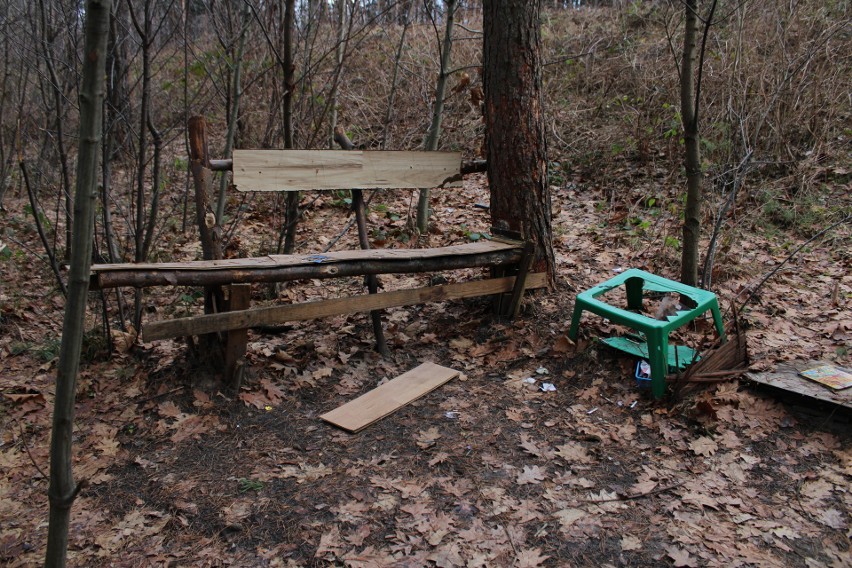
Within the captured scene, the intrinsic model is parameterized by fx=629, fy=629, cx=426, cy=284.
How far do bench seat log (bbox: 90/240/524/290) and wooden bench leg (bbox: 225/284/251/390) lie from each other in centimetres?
8

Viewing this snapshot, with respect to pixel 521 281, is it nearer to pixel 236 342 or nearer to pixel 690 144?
pixel 690 144

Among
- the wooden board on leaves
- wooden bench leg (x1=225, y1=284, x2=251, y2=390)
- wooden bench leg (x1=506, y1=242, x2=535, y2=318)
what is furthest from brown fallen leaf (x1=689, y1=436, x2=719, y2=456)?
wooden bench leg (x1=225, y1=284, x2=251, y2=390)

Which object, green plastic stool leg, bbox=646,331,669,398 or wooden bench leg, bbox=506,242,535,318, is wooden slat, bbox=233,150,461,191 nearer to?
wooden bench leg, bbox=506,242,535,318

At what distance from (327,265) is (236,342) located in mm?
704

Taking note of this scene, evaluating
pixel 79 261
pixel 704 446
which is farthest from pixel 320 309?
pixel 79 261

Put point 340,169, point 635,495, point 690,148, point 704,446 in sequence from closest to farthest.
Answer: point 635,495, point 704,446, point 690,148, point 340,169

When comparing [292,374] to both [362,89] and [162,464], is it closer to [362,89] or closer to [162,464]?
[162,464]

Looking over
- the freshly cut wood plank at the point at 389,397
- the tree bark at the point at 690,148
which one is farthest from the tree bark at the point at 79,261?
the tree bark at the point at 690,148

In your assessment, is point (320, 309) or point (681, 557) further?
point (320, 309)

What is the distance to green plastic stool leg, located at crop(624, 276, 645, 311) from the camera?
4172 mm

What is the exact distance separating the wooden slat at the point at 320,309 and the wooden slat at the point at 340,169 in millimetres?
973

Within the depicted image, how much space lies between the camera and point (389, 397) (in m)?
3.86

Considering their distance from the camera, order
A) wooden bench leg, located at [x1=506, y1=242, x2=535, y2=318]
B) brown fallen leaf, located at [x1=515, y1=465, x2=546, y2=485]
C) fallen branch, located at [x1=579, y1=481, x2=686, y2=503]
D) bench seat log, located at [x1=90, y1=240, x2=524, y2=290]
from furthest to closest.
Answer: wooden bench leg, located at [x1=506, y1=242, x2=535, y2=318], bench seat log, located at [x1=90, y1=240, x2=524, y2=290], brown fallen leaf, located at [x1=515, y1=465, x2=546, y2=485], fallen branch, located at [x1=579, y1=481, x2=686, y2=503]

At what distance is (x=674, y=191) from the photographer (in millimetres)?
6855
